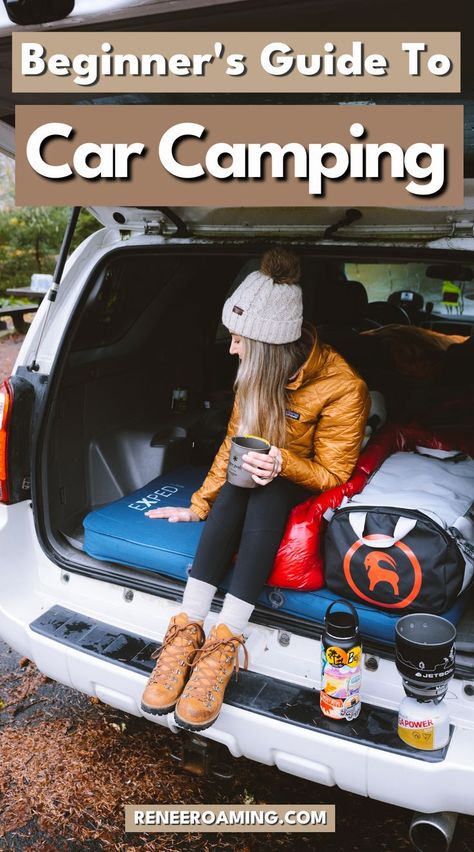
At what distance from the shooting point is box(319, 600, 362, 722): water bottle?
186cm

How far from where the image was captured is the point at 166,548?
8.05 feet

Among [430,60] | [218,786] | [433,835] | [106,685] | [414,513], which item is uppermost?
[430,60]

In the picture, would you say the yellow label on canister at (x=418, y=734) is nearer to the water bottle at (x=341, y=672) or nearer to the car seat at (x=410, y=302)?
the water bottle at (x=341, y=672)

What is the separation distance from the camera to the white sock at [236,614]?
216 centimetres

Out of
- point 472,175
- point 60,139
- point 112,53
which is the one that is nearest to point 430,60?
point 472,175

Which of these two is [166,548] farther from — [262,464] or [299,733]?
[299,733]

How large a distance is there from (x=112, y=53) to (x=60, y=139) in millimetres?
522

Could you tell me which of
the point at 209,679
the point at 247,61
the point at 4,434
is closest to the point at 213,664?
the point at 209,679

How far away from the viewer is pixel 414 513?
6.73ft

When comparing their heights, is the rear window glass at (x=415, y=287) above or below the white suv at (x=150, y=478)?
above

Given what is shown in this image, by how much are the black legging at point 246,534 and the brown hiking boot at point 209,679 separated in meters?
0.14

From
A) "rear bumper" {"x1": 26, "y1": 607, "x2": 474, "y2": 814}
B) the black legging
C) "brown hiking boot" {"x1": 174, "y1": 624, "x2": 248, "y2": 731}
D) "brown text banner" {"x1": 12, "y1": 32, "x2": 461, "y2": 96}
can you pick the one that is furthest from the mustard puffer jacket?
"brown text banner" {"x1": 12, "y1": 32, "x2": 461, "y2": 96}

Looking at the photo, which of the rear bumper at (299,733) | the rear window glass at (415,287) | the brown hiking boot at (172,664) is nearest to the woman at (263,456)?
the brown hiking boot at (172,664)

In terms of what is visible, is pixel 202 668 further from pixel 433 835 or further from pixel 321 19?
pixel 321 19
